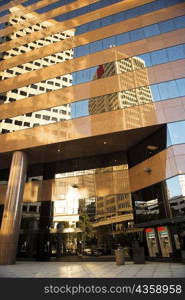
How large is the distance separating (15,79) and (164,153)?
783 inches

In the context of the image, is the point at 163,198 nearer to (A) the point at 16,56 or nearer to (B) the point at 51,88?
(B) the point at 51,88

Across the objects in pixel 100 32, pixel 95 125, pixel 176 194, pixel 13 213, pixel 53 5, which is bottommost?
pixel 13 213

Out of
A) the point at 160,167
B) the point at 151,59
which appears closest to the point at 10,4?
the point at 151,59

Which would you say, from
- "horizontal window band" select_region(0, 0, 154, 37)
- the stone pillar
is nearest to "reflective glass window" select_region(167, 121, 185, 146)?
the stone pillar

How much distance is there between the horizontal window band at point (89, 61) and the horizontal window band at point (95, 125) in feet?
22.0

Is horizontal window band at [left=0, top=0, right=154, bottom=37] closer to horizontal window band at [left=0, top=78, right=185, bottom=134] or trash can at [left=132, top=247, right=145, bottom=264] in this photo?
horizontal window band at [left=0, top=78, right=185, bottom=134]

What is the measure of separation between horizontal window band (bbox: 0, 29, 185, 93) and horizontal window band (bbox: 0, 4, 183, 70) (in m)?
2.40

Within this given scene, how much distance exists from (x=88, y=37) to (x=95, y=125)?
12232 mm

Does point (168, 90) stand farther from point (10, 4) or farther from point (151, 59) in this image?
point (10, 4)

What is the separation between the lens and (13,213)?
18672 mm

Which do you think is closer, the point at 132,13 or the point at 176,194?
the point at 176,194

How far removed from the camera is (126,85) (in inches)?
796

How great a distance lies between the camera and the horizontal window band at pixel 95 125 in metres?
18.0

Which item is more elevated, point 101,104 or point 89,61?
point 89,61
